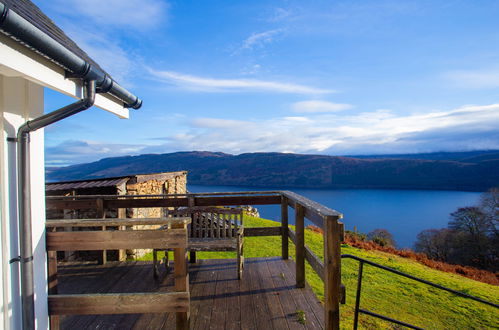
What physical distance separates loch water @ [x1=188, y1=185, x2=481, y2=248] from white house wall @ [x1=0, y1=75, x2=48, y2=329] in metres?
37.2

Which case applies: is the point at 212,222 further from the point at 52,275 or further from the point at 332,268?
the point at 332,268

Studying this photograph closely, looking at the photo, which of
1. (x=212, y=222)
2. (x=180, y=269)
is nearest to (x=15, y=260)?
(x=180, y=269)

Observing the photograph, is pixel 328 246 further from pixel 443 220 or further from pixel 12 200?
pixel 443 220

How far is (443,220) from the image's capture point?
5003 cm

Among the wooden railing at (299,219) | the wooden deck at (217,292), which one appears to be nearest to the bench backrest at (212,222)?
the wooden railing at (299,219)

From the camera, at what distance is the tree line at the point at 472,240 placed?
74.3 feet

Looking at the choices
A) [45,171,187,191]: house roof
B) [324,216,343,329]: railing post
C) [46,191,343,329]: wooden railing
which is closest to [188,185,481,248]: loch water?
[45,171,187,191]: house roof

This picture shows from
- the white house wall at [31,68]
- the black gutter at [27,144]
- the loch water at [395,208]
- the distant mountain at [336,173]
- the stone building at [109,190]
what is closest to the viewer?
the white house wall at [31,68]

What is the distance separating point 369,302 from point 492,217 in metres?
25.6

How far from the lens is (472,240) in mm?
23688

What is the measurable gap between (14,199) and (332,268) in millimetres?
2416

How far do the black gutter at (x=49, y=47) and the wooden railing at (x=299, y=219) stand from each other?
209 cm

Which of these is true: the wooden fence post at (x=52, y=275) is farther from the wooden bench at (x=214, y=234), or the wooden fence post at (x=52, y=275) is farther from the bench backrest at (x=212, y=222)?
the bench backrest at (x=212, y=222)

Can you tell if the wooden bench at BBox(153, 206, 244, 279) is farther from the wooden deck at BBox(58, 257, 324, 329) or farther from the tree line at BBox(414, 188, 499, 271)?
the tree line at BBox(414, 188, 499, 271)
